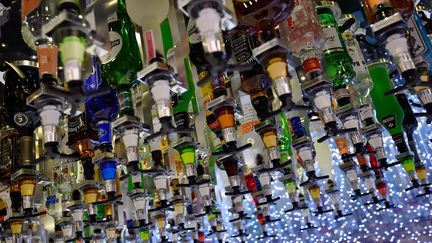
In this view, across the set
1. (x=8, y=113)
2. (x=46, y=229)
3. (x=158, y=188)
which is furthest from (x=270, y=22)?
(x=46, y=229)

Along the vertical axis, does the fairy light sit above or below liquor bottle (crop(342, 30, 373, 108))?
below

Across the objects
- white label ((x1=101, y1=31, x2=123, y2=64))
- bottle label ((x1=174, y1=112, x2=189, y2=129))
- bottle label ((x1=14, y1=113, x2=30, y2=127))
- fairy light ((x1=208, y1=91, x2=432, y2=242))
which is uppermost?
white label ((x1=101, y1=31, x2=123, y2=64))

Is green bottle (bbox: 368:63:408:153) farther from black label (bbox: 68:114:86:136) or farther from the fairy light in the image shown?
the fairy light

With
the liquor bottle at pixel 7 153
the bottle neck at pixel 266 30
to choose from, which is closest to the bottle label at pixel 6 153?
the liquor bottle at pixel 7 153

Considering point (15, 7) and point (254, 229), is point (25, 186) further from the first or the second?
point (254, 229)

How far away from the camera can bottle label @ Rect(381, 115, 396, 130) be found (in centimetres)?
228

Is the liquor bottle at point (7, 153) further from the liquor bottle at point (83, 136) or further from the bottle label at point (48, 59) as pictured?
the bottle label at point (48, 59)

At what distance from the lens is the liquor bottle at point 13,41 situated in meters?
2.13

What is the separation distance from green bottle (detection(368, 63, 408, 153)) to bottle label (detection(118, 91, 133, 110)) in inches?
46.9

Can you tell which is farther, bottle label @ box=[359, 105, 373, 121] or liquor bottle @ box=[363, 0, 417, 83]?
bottle label @ box=[359, 105, 373, 121]

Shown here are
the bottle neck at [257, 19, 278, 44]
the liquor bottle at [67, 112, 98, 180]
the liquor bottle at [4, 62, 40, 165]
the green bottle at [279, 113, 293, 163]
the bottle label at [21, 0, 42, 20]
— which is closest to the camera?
the bottle label at [21, 0, 42, 20]

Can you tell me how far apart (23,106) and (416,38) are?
5.03 feet

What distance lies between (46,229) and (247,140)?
1625mm

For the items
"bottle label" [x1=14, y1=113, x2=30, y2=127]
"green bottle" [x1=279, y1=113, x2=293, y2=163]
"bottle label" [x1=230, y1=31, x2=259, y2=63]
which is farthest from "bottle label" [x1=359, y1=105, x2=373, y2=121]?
"bottle label" [x1=14, y1=113, x2=30, y2=127]
